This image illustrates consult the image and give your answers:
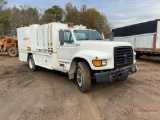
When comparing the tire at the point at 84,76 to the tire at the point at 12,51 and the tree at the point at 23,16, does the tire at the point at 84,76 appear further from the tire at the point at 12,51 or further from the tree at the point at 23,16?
the tree at the point at 23,16

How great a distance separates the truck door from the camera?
607 centimetres

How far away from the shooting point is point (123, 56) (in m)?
5.25

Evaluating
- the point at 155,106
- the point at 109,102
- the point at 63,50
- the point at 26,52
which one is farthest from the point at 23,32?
the point at 155,106

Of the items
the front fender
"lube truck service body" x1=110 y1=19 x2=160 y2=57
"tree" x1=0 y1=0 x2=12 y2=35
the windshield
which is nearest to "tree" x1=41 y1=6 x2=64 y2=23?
"tree" x1=0 y1=0 x2=12 y2=35

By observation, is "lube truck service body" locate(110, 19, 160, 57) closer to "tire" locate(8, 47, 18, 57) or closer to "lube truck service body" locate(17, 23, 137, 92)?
"lube truck service body" locate(17, 23, 137, 92)

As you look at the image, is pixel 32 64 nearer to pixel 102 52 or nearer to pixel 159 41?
pixel 102 52

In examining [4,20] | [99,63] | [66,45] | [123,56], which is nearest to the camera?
[99,63]

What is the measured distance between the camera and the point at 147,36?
11781mm

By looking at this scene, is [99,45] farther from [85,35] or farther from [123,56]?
[85,35]

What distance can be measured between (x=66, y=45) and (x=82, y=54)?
1.23 m

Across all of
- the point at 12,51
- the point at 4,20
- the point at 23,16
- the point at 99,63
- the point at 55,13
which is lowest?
the point at 12,51

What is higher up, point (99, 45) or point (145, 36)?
point (145, 36)

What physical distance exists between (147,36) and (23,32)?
8.41 metres

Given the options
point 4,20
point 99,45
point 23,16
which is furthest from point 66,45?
point 23,16
